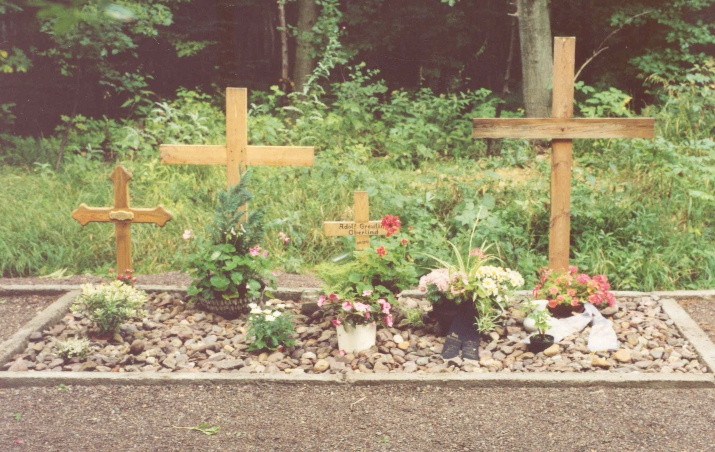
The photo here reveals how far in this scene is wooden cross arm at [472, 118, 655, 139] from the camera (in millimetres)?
5730

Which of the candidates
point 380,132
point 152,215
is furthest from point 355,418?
point 380,132

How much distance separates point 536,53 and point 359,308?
231 inches

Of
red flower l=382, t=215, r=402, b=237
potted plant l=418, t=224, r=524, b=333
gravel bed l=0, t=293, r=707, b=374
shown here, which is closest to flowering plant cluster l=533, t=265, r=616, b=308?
gravel bed l=0, t=293, r=707, b=374

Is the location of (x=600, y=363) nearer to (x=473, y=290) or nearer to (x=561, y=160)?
(x=473, y=290)

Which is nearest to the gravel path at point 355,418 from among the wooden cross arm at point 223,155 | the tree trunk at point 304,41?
the wooden cross arm at point 223,155

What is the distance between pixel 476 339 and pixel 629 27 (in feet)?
27.1

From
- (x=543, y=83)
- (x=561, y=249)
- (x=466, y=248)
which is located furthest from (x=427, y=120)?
(x=561, y=249)

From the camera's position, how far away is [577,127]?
5738 mm

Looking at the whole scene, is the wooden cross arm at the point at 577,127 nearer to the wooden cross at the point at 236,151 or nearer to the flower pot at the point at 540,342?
the wooden cross at the point at 236,151

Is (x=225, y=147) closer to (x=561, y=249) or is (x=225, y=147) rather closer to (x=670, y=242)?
(x=561, y=249)

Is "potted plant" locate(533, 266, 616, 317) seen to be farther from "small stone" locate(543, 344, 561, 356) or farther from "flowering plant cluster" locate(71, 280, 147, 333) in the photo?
"flowering plant cluster" locate(71, 280, 147, 333)

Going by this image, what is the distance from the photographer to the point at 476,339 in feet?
16.4

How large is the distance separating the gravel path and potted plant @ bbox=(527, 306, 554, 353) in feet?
1.64

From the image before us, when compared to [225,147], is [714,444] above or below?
below
